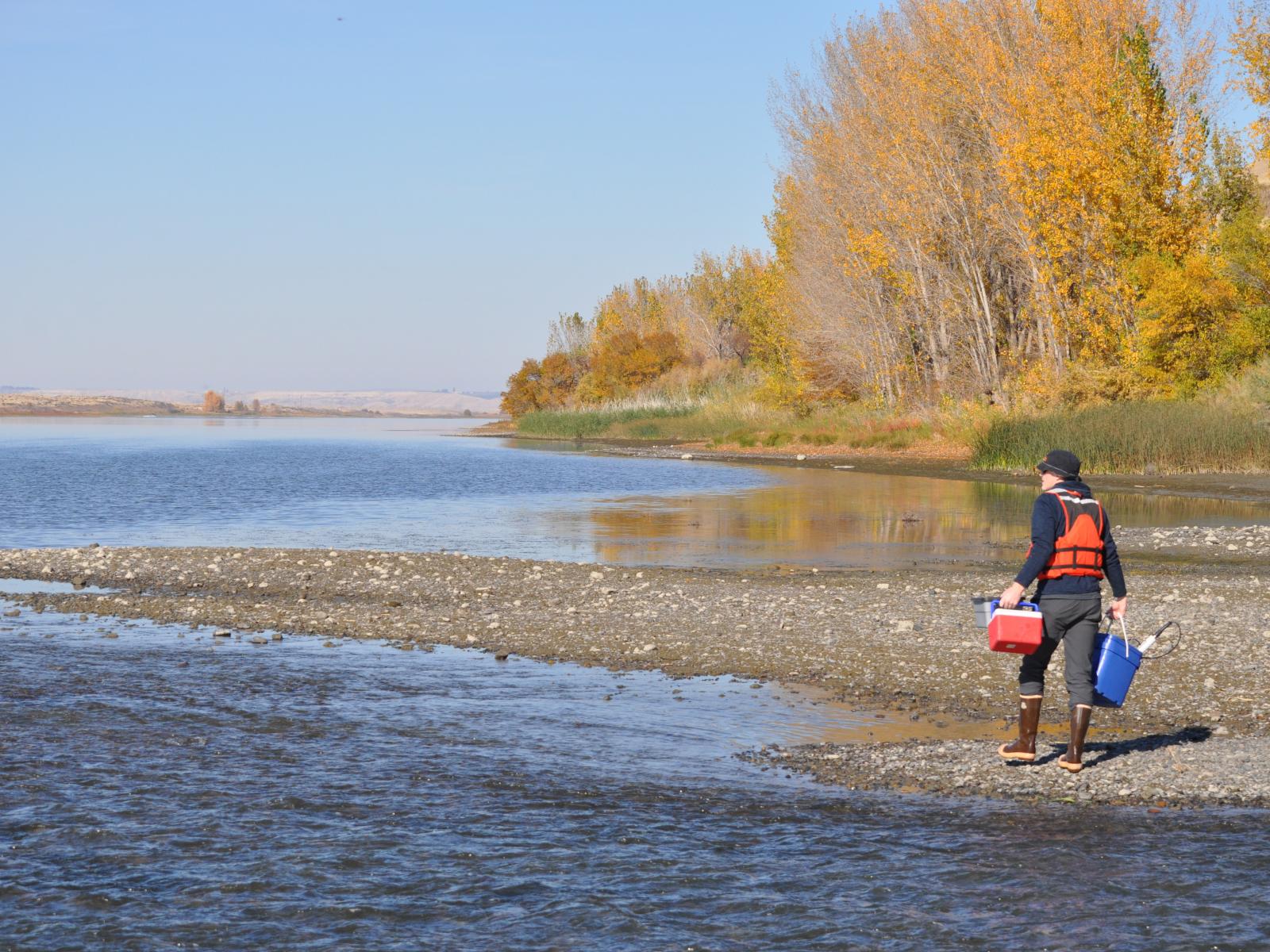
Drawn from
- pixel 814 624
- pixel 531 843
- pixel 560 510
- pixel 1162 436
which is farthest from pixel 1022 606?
pixel 1162 436

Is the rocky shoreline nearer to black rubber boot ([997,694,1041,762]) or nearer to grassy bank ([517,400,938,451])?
black rubber boot ([997,694,1041,762])

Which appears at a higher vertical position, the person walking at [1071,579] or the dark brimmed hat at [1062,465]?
the dark brimmed hat at [1062,465]

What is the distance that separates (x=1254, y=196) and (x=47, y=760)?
124ft

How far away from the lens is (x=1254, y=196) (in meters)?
38.2

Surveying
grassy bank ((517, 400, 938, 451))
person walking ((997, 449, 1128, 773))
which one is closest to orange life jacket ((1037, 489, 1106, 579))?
person walking ((997, 449, 1128, 773))

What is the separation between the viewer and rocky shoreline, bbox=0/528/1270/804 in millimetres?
8156

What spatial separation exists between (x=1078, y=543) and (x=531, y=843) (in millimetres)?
3513

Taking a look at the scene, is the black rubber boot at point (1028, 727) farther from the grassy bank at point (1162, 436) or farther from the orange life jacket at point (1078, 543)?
the grassy bank at point (1162, 436)

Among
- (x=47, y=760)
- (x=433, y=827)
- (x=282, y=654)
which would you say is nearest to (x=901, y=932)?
(x=433, y=827)

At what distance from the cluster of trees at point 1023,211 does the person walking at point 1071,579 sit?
94.9ft

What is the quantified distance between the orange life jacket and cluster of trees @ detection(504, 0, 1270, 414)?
2899 cm

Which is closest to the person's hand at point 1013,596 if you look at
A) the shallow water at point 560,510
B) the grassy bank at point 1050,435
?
the shallow water at point 560,510

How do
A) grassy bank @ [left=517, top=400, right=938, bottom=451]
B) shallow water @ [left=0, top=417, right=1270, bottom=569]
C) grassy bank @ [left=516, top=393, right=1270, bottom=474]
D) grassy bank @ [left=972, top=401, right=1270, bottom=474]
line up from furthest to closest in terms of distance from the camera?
1. grassy bank @ [left=517, top=400, right=938, bottom=451]
2. grassy bank @ [left=516, top=393, right=1270, bottom=474]
3. grassy bank @ [left=972, top=401, right=1270, bottom=474]
4. shallow water @ [left=0, top=417, right=1270, bottom=569]

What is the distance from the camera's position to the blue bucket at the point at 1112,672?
7.79 m
